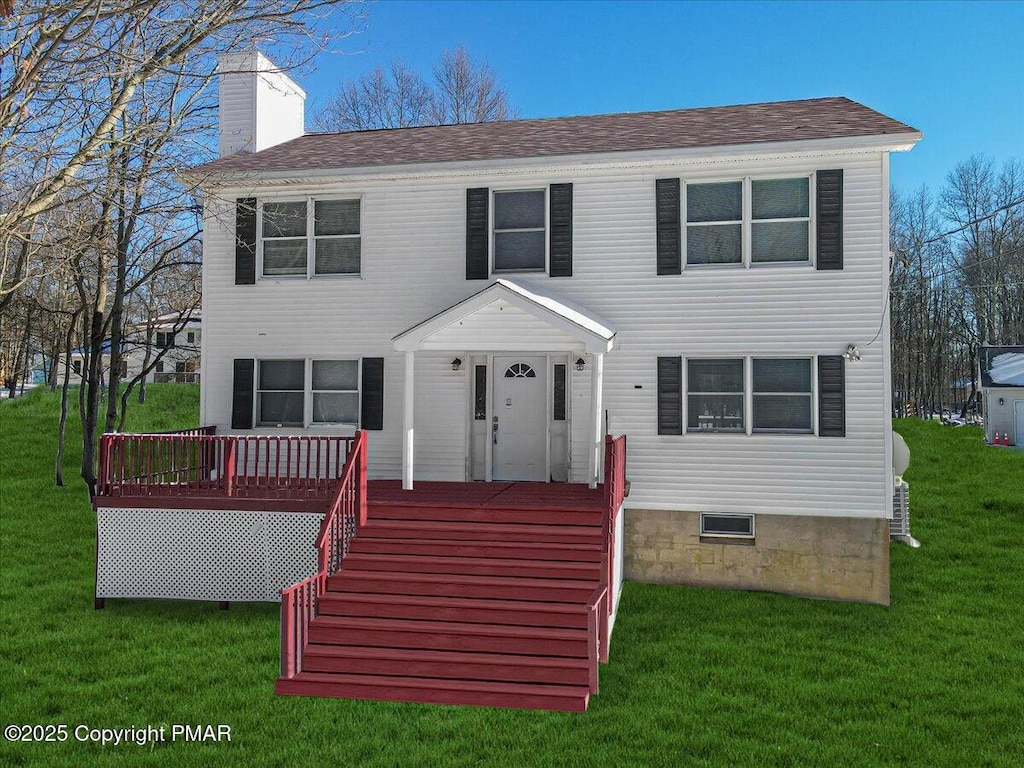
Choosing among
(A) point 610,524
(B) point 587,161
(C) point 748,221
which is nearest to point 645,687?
(A) point 610,524

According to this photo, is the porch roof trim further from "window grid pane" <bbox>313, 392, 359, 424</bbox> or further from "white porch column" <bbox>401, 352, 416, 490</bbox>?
"window grid pane" <bbox>313, 392, 359, 424</bbox>

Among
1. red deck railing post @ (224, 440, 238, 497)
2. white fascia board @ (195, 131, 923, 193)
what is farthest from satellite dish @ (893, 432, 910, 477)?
red deck railing post @ (224, 440, 238, 497)

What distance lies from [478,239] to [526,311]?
225 cm

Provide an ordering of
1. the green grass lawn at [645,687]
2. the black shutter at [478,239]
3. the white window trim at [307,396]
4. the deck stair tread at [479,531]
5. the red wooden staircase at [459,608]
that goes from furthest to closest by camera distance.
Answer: the white window trim at [307,396]
the black shutter at [478,239]
the deck stair tread at [479,531]
the red wooden staircase at [459,608]
the green grass lawn at [645,687]

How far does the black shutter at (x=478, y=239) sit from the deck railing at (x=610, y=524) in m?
3.66

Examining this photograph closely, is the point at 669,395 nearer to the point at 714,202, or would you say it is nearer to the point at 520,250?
the point at 714,202

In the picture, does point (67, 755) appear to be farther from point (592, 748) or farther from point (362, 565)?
point (592, 748)

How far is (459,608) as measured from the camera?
8.59 metres

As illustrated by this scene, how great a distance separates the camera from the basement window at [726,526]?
37.9 feet

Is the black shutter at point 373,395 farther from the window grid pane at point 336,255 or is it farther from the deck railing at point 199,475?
the window grid pane at point 336,255

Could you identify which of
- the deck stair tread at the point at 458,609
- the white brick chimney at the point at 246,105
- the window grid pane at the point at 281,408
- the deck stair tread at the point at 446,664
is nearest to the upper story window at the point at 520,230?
the window grid pane at the point at 281,408

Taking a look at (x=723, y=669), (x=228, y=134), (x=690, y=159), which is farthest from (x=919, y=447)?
(x=228, y=134)

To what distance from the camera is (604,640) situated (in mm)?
8328

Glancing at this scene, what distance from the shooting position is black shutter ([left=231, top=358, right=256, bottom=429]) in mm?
12828
